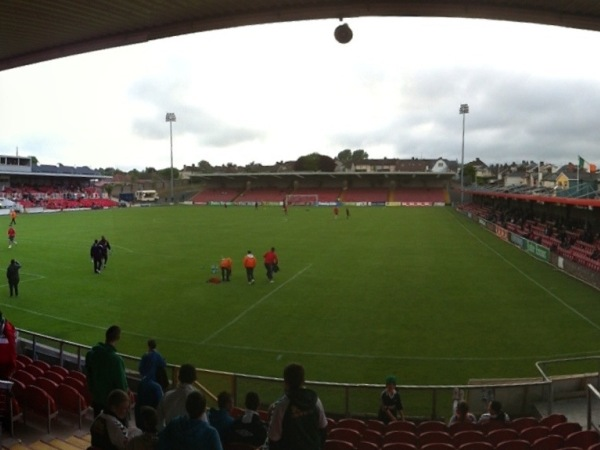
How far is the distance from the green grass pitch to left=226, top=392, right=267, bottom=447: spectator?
729 cm

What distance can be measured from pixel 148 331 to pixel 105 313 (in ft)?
9.39

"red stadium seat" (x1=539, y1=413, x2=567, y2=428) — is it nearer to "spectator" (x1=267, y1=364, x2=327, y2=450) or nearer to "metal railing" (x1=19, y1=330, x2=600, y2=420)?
"metal railing" (x1=19, y1=330, x2=600, y2=420)

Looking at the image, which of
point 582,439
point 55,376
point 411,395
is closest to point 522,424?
point 582,439

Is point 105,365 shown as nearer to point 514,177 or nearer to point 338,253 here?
point 338,253

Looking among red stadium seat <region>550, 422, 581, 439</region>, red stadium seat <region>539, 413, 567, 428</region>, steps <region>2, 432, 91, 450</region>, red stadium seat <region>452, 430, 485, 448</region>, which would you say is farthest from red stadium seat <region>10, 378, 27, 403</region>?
red stadium seat <region>539, 413, 567, 428</region>

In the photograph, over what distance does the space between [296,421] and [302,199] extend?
89.5m

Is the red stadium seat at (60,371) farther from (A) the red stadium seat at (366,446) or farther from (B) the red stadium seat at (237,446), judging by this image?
(A) the red stadium seat at (366,446)

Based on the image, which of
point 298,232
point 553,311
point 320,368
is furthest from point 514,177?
point 320,368

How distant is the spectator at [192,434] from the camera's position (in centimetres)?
367

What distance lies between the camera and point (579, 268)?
23.7m

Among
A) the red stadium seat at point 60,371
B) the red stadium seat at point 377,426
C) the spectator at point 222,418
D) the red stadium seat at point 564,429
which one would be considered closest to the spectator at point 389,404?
the red stadium seat at point 377,426

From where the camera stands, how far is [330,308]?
18.2 m

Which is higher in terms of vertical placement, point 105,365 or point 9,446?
point 105,365

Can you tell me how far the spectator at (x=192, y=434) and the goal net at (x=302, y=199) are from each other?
84.0 meters
